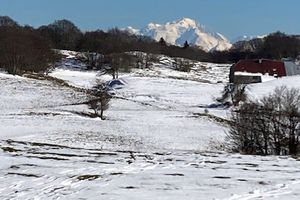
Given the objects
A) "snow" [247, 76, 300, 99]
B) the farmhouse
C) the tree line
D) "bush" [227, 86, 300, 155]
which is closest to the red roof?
the farmhouse

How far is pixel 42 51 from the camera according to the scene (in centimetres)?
8525

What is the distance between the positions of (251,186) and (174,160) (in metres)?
3.23

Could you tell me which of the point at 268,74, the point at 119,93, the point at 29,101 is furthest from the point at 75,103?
the point at 268,74

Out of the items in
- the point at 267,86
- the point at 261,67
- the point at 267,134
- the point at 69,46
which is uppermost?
the point at 69,46

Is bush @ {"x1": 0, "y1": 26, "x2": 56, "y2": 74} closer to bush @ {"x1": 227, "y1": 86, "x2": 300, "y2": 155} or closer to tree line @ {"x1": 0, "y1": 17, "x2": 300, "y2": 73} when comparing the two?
tree line @ {"x1": 0, "y1": 17, "x2": 300, "y2": 73}

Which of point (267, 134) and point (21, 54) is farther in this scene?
point (21, 54)

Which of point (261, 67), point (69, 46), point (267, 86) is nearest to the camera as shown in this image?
point (267, 86)

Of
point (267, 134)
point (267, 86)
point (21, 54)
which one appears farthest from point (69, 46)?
point (267, 134)

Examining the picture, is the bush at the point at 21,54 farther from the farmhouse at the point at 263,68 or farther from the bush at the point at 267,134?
the bush at the point at 267,134

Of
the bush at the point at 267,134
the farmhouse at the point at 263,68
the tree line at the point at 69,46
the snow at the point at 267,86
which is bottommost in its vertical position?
the bush at the point at 267,134

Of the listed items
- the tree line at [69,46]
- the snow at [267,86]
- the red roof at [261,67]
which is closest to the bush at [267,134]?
the snow at [267,86]

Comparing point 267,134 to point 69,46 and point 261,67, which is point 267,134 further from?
point 69,46

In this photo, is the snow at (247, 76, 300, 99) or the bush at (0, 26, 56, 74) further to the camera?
the bush at (0, 26, 56, 74)

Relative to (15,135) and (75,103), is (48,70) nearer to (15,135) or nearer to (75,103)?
(75,103)
